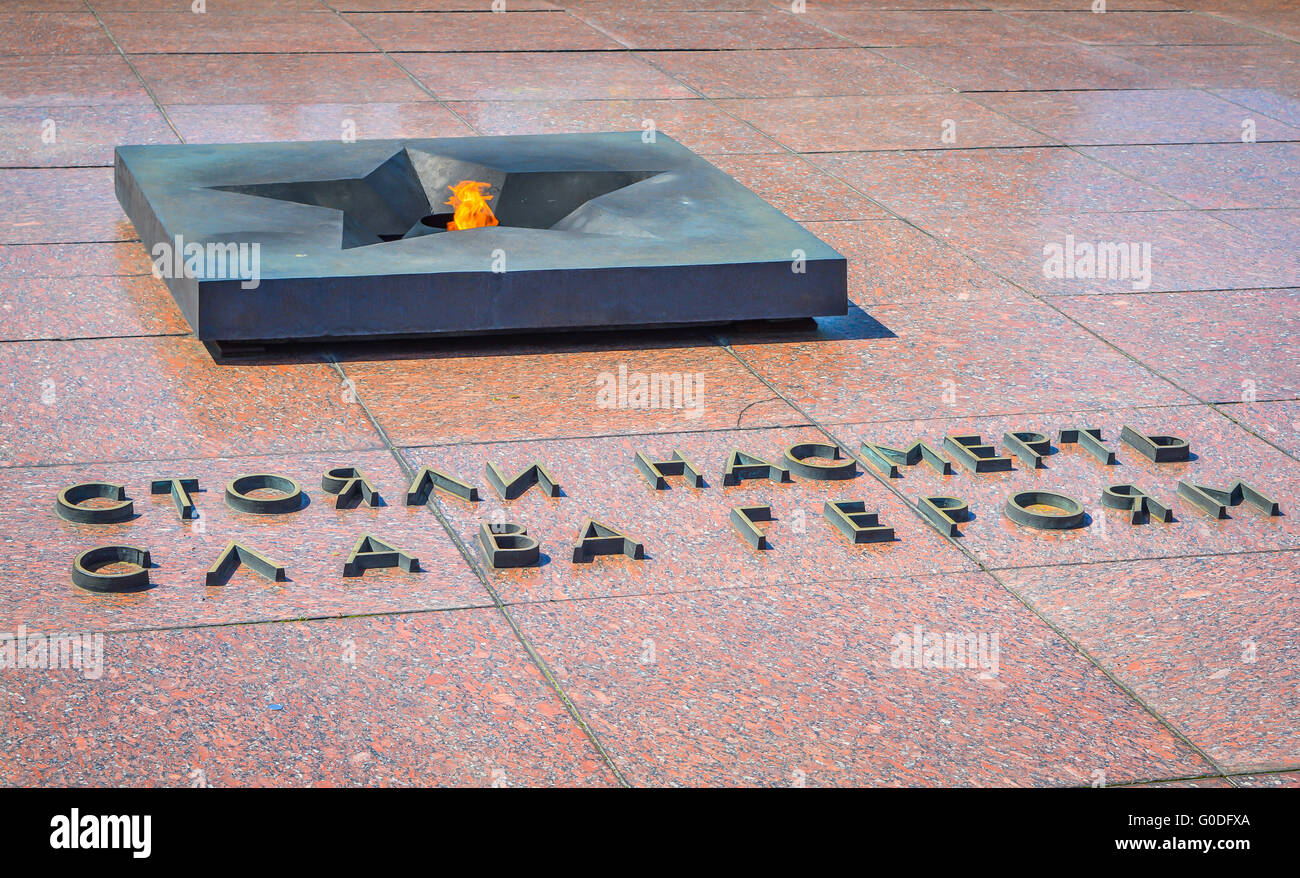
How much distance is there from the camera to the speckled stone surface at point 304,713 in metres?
4.29

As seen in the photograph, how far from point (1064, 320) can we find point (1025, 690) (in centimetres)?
375

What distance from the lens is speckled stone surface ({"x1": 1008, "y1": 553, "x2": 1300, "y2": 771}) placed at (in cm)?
→ 468

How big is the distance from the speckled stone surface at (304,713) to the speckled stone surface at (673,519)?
53cm

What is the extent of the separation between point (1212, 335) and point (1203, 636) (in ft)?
10.7

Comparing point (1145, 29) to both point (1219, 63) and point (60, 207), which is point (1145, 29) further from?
point (60, 207)

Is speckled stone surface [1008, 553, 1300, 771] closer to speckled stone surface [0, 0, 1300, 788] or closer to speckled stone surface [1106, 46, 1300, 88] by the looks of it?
speckled stone surface [0, 0, 1300, 788]

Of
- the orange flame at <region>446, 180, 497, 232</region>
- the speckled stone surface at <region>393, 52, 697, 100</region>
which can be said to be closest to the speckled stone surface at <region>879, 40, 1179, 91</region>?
the speckled stone surface at <region>393, 52, 697, 100</region>

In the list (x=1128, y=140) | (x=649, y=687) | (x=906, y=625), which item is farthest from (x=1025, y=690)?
(x=1128, y=140)

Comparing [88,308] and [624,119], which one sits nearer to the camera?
[88,308]

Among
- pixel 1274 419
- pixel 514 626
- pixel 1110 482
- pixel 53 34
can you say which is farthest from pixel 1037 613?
pixel 53 34

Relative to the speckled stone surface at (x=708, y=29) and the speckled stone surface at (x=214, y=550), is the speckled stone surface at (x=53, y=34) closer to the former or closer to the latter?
the speckled stone surface at (x=708, y=29)

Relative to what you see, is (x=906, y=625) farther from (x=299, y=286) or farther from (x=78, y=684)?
(x=299, y=286)

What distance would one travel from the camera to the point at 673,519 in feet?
19.3

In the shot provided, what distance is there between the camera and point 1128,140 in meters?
12.2
